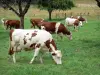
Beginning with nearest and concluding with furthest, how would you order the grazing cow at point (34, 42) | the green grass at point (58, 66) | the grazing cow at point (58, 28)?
the green grass at point (58, 66) < the grazing cow at point (34, 42) < the grazing cow at point (58, 28)

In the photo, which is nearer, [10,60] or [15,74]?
[15,74]

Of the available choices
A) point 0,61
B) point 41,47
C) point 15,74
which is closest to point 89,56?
point 41,47

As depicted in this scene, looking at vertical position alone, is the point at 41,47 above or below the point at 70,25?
above

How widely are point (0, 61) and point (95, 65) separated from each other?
14.8 ft

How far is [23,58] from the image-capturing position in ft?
52.9

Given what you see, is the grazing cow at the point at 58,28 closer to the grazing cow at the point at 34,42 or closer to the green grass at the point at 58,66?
the green grass at the point at 58,66

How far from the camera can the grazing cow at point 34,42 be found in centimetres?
1446

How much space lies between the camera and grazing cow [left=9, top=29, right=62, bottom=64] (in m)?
14.5

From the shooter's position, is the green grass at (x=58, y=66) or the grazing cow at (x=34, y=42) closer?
the green grass at (x=58, y=66)

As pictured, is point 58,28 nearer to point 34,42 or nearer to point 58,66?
point 34,42

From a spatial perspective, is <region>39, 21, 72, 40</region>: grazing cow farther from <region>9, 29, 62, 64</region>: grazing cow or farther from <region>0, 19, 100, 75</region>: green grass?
<region>9, 29, 62, 64</region>: grazing cow

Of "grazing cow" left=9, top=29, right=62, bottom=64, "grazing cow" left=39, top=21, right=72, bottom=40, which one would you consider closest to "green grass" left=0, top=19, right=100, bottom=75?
"grazing cow" left=9, top=29, right=62, bottom=64

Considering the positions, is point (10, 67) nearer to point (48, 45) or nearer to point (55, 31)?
point (48, 45)

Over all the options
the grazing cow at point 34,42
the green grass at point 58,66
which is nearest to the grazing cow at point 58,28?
the green grass at point 58,66
